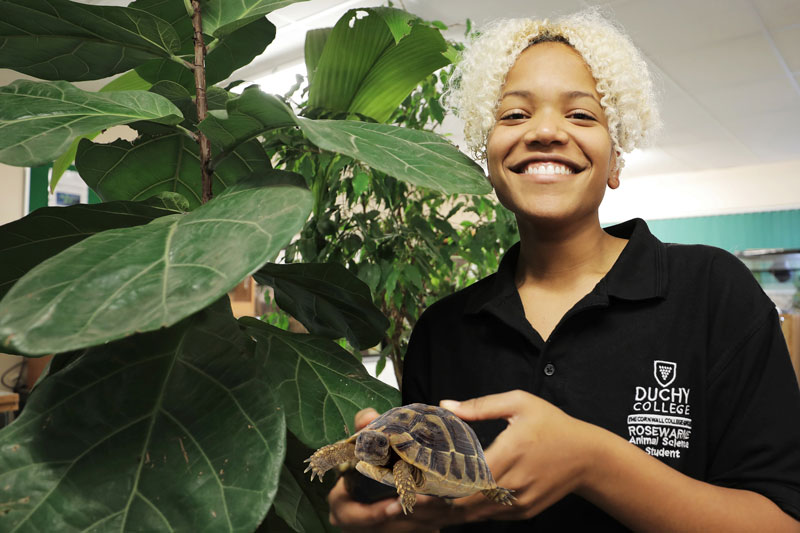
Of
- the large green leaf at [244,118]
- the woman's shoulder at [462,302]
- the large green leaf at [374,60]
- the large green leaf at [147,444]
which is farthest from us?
the large green leaf at [374,60]

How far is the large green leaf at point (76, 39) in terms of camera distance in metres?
0.70

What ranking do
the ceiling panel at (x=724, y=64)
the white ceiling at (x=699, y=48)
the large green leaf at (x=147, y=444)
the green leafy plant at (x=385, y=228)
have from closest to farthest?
the large green leaf at (x=147, y=444), the green leafy plant at (x=385, y=228), the white ceiling at (x=699, y=48), the ceiling panel at (x=724, y=64)

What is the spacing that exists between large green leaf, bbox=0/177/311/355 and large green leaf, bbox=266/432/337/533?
13.6 inches

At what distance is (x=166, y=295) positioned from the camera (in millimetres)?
425

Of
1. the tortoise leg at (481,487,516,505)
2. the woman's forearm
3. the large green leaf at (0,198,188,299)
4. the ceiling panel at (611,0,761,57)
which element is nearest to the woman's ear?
the woman's forearm

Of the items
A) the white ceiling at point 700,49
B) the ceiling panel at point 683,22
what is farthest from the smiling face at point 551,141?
the ceiling panel at point 683,22

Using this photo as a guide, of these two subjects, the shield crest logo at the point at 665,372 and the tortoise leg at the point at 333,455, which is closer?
the tortoise leg at the point at 333,455

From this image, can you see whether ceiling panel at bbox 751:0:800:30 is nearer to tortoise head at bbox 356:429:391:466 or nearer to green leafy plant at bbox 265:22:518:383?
green leafy plant at bbox 265:22:518:383

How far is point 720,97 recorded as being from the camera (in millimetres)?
5297

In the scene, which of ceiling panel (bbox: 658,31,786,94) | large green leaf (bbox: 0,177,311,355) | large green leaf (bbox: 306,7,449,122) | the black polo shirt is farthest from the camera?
ceiling panel (bbox: 658,31,786,94)

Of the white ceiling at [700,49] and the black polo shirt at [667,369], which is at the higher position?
the white ceiling at [700,49]

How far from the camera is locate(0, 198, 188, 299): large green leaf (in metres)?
0.67

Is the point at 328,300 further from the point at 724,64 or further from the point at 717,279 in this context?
the point at 724,64

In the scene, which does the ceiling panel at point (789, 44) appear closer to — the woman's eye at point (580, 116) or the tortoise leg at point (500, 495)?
the woman's eye at point (580, 116)
